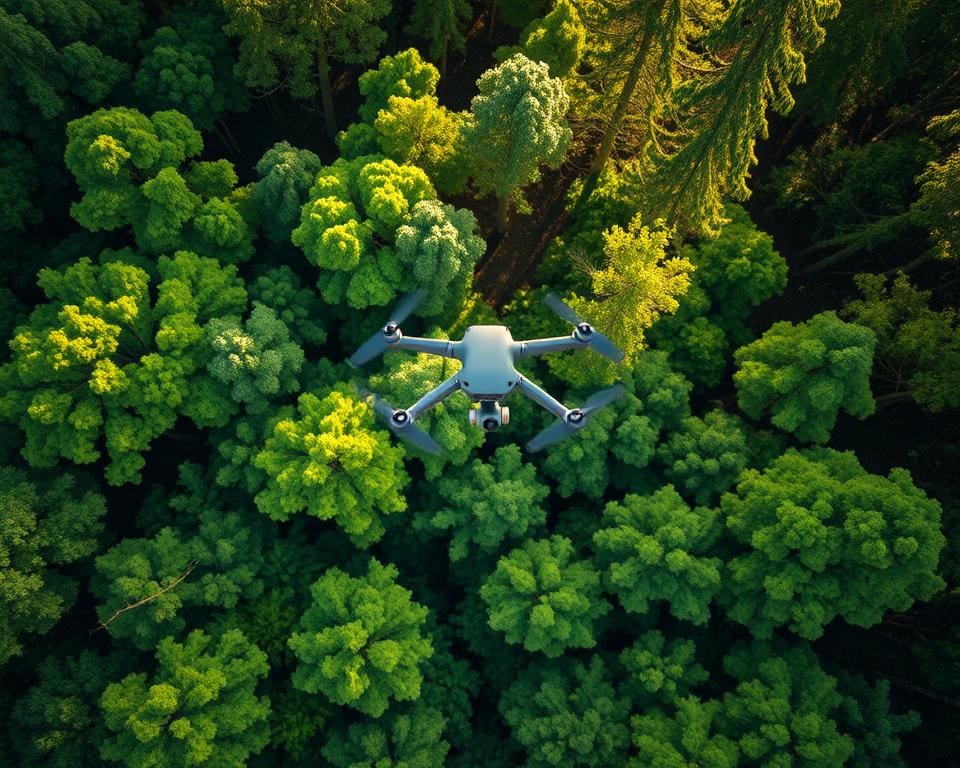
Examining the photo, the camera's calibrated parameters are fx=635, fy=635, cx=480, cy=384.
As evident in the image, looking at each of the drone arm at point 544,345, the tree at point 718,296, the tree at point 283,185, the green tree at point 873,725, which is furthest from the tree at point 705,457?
the tree at point 283,185

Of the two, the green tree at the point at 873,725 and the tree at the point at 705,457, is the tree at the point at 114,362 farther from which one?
the green tree at the point at 873,725

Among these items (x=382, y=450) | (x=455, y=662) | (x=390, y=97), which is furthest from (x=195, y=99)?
(x=455, y=662)

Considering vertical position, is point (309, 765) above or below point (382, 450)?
below

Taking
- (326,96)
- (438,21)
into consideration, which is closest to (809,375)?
(438,21)

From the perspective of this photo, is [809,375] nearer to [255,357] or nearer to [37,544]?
[255,357]

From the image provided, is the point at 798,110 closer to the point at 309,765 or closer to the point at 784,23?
→ the point at 784,23

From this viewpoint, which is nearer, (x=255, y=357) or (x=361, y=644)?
(x=361, y=644)
